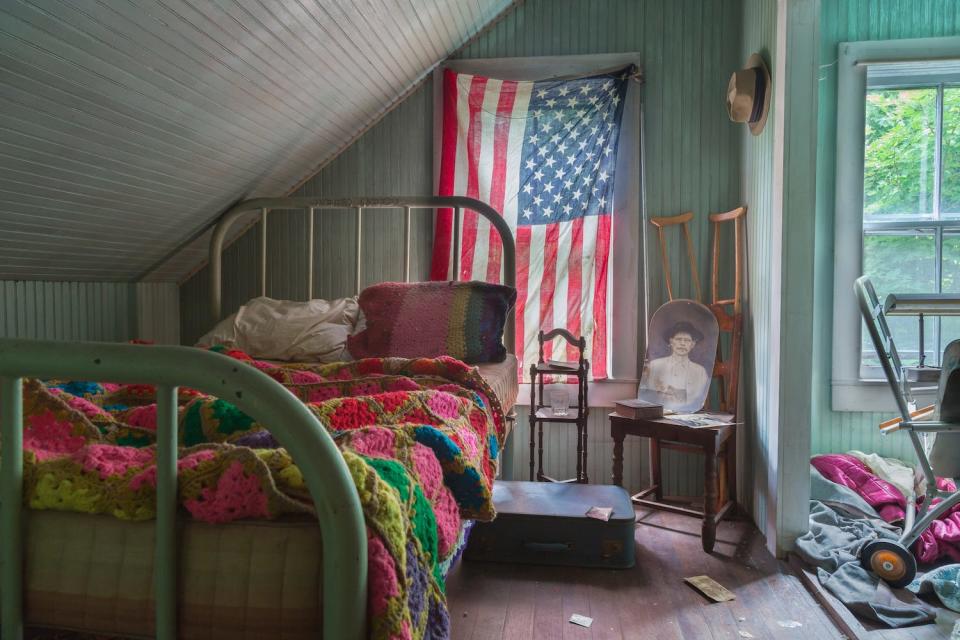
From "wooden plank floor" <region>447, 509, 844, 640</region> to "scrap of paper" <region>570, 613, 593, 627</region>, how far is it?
0.02 meters

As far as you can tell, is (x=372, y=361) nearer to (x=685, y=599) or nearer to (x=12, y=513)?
(x=12, y=513)

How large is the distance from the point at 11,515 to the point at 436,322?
1.55 meters

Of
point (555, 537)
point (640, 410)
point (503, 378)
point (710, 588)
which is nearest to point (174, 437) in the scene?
point (503, 378)

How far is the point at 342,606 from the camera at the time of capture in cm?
70

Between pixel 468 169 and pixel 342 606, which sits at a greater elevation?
pixel 468 169

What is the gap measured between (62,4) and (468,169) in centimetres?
194

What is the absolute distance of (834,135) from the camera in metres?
2.99

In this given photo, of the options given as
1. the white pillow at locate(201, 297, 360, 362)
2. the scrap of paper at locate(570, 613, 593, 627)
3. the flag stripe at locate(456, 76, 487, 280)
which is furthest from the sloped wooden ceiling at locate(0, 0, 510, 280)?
the scrap of paper at locate(570, 613, 593, 627)

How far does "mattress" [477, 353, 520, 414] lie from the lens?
194 centimetres

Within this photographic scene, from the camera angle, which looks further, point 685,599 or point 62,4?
point 685,599

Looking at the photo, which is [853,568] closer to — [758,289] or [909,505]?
[909,505]

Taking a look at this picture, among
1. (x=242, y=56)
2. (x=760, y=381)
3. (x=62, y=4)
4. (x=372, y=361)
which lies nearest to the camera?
(x=62, y=4)

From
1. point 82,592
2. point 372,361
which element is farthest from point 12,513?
point 372,361

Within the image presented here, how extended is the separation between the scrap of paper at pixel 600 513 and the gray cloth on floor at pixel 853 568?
0.68m
